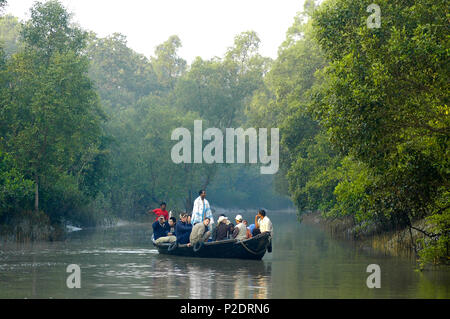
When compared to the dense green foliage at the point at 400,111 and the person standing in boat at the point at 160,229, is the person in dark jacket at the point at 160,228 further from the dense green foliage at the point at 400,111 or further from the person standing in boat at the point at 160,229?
the dense green foliage at the point at 400,111

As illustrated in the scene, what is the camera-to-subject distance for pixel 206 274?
76.5 feet

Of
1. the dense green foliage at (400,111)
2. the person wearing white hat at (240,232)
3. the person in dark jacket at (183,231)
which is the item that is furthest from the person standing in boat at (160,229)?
the dense green foliage at (400,111)

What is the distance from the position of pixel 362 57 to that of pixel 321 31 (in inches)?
290

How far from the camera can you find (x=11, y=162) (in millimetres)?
36156

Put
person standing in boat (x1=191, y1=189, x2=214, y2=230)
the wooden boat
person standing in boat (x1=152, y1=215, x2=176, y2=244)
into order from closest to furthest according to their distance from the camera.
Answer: the wooden boat, person standing in boat (x1=191, y1=189, x2=214, y2=230), person standing in boat (x1=152, y1=215, x2=176, y2=244)

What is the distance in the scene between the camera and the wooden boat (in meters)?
26.7

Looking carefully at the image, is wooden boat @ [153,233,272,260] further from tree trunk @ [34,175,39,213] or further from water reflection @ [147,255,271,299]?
tree trunk @ [34,175,39,213]

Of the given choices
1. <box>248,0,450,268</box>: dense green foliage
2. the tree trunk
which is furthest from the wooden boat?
the tree trunk

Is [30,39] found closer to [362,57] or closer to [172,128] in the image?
[172,128]

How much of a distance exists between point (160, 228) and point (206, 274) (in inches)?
323

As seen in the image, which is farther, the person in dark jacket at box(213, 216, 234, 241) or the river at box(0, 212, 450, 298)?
the person in dark jacket at box(213, 216, 234, 241)

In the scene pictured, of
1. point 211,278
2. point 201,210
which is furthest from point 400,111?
point 201,210

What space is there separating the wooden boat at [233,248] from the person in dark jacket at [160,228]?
204cm

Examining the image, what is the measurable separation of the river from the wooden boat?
0.31m
